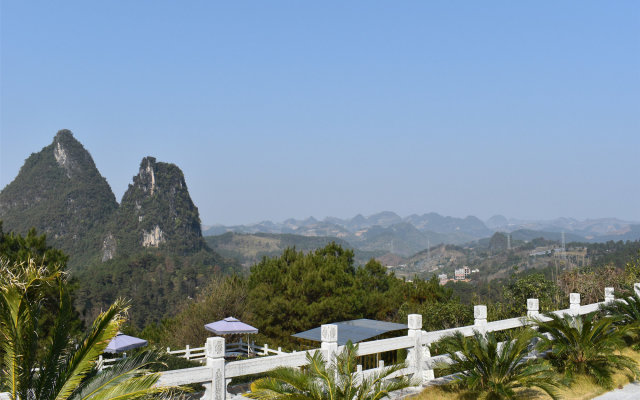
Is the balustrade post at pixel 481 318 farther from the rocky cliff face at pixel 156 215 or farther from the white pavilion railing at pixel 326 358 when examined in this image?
the rocky cliff face at pixel 156 215

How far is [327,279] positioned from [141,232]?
157356mm

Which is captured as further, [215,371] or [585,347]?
[585,347]

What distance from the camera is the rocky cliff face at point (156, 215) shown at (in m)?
170

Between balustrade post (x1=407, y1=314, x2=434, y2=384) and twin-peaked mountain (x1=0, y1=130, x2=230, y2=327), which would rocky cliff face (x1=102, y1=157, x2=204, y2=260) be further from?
balustrade post (x1=407, y1=314, x2=434, y2=384)

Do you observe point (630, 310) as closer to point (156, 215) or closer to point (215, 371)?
point (215, 371)

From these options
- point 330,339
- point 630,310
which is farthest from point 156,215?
point 330,339

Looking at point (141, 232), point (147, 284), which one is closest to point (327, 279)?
point (147, 284)

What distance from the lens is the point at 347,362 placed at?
677cm

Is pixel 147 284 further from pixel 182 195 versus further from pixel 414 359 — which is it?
pixel 414 359

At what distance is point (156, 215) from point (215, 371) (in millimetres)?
174992

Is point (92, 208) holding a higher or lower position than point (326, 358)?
higher

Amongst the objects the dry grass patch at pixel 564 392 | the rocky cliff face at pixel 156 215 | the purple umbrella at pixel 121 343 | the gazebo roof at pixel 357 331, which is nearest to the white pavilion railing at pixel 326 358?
the dry grass patch at pixel 564 392

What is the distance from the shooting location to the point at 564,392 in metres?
8.84

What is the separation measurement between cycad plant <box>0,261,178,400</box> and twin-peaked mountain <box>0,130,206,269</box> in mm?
166727
